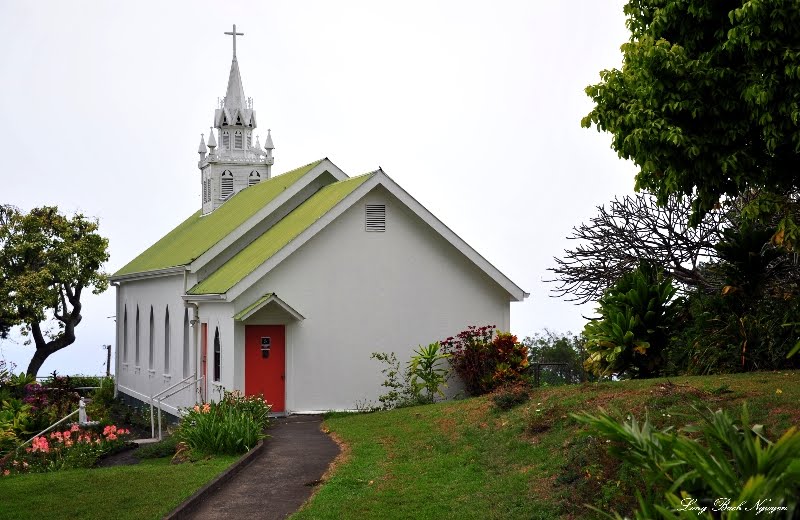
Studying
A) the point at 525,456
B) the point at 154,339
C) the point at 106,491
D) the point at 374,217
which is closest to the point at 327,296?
the point at 374,217

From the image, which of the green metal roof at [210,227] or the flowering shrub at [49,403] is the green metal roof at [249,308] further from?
the flowering shrub at [49,403]

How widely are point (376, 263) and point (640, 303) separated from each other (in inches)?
333

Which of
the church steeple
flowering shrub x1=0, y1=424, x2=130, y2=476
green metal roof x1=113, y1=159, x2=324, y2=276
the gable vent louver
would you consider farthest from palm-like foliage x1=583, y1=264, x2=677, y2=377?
the church steeple

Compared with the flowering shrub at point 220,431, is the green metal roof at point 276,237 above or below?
above

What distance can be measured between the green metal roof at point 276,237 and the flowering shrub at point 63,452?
15.3 feet

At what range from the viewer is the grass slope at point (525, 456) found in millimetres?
13188

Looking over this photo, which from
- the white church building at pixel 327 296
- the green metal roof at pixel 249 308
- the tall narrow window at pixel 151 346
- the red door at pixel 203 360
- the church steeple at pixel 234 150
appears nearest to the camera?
the green metal roof at pixel 249 308

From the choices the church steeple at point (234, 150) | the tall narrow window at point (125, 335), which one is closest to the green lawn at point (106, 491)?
the church steeple at point (234, 150)

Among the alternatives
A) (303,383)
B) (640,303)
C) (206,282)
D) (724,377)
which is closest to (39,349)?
(206,282)

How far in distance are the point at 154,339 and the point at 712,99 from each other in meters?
24.6

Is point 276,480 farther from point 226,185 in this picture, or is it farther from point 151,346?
point 226,185

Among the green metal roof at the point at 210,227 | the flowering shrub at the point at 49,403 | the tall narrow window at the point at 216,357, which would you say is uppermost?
the green metal roof at the point at 210,227

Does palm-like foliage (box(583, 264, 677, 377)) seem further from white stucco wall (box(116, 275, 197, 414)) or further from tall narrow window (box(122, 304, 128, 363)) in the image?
tall narrow window (box(122, 304, 128, 363))

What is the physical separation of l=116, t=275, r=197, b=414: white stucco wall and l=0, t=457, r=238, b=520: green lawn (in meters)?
10.9
